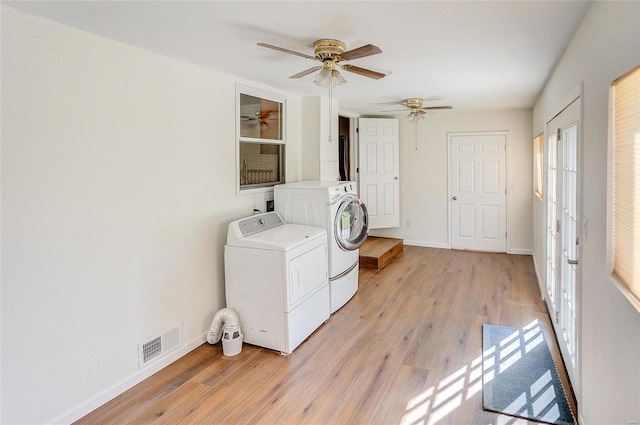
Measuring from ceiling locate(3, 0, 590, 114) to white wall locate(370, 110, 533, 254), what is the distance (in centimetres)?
262

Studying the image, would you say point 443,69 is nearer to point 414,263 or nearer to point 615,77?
point 615,77

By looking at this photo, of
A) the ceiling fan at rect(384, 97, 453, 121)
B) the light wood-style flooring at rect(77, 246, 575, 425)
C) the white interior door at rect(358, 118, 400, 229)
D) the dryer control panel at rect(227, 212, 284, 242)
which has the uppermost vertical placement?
the ceiling fan at rect(384, 97, 453, 121)

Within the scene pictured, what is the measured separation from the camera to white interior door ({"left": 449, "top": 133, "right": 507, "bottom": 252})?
6.18m

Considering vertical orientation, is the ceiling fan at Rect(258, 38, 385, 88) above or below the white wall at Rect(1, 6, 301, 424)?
above

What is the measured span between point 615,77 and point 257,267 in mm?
2500

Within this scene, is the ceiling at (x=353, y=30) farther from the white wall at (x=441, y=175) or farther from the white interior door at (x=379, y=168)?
the white interior door at (x=379, y=168)

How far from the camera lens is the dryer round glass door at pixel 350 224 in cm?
387

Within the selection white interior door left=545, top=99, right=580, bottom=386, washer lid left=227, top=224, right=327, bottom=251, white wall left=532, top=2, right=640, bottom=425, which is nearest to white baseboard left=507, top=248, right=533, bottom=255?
white interior door left=545, top=99, right=580, bottom=386

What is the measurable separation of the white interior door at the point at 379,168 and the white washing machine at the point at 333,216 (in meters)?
2.21

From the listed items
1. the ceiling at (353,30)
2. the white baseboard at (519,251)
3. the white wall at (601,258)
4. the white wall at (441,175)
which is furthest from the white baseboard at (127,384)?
the white baseboard at (519,251)

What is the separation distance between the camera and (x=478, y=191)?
6.32 m

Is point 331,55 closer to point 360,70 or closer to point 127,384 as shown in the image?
point 360,70

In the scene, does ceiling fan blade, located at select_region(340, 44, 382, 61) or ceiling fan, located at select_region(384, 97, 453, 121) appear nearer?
ceiling fan blade, located at select_region(340, 44, 382, 61)

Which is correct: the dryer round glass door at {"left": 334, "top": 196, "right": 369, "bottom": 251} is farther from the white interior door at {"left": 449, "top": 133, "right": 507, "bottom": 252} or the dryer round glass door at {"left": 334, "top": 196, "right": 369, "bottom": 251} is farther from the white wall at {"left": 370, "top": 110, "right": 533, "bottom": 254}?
the white interior door at {"left": 449, "top": 133, "right": 507, "bottom": 252}
